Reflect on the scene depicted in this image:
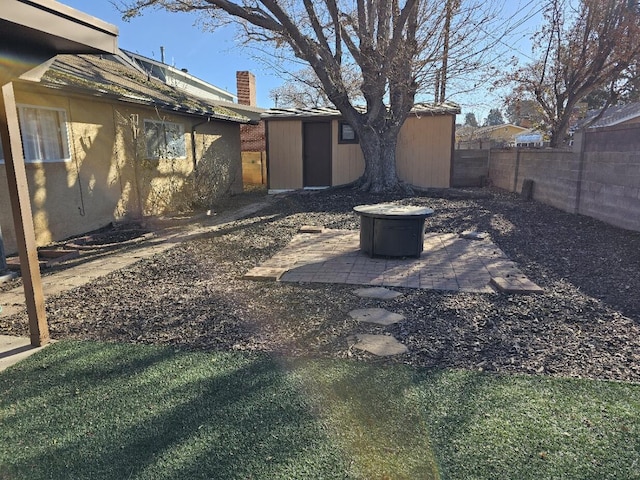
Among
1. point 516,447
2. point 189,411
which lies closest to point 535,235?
point 516,447

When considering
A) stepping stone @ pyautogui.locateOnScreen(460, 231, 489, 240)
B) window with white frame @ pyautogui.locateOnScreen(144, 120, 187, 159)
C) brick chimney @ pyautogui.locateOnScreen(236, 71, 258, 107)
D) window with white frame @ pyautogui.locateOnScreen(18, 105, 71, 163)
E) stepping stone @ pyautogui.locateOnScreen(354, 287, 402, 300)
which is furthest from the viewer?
brick chimney @ pyautogui.locateOnScreen(236, 71, 258, 107)

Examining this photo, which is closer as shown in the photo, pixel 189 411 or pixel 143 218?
pixel 189 411

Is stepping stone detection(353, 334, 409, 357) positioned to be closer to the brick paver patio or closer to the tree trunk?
the brick paver patio

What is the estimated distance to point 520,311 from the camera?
373 cm

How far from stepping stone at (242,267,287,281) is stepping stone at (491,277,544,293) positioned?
2.39 m

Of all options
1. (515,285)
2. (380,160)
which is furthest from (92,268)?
(380,160)

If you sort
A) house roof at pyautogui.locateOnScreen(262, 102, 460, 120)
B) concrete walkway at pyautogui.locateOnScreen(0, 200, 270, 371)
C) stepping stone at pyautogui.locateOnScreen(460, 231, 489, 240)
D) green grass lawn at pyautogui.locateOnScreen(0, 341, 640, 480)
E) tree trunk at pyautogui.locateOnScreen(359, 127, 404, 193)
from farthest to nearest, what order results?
house roof at pyautogui.locateOnScreen(262, 102, 460, 120)
tree trunk at pyautogui.locateOnScreen(359, 127, 404, 193)
stepping stone at pyautogui.locateOnScreen(460, 231, 489, 240)
concrete walkway at pyautogui.locateOnScreen(0, 200, 270, 371)
green grass lawn at pyautogui.locateOnScreen(0, 341, 640, 480)

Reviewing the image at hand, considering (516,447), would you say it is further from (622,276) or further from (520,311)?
(622,276)

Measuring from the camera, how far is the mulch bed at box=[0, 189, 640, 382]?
298cm

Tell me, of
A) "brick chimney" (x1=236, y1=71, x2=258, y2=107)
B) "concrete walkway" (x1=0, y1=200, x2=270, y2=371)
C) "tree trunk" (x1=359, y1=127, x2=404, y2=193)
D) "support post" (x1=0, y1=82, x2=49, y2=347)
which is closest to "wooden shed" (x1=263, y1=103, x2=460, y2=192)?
"tree trunk" (x1=359, y1=127, x2=404, y2=193)

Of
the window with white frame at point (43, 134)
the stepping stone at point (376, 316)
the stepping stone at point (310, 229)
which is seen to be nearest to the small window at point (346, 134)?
the stepping stone at point (310, 229)

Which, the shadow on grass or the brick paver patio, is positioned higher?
the brick paver patio

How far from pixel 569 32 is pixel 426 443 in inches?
581

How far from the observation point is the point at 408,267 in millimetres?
5234
